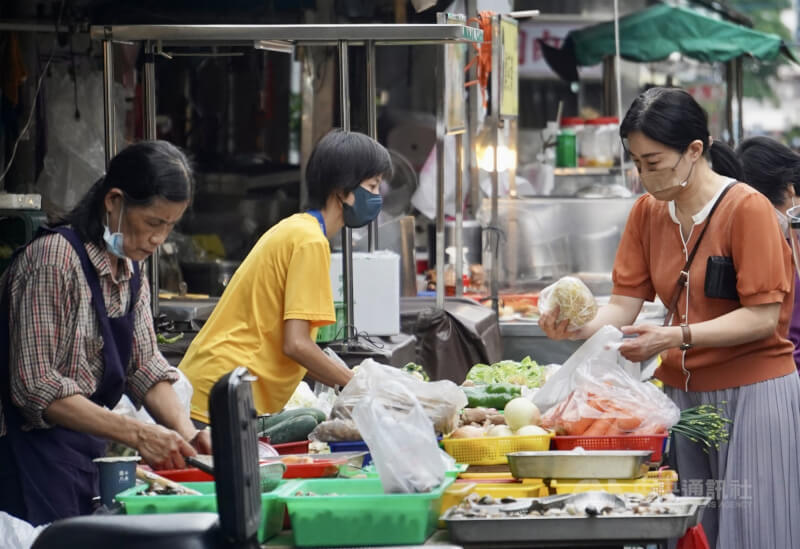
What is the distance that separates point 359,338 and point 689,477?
7.93ft

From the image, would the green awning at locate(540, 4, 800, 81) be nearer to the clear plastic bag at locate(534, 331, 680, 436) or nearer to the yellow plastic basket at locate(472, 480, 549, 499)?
the clear plastic bag at locate(534, 331, 680, 436)

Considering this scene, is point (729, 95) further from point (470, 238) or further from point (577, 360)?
point (577, 360)

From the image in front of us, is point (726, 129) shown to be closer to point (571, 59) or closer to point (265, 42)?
point (571, 59)

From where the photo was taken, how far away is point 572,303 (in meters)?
4.48

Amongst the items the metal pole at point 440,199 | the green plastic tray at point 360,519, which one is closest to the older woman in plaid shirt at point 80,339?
the green plastic tray at point 360,519

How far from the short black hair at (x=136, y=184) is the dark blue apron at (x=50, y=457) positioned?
6 centimetres

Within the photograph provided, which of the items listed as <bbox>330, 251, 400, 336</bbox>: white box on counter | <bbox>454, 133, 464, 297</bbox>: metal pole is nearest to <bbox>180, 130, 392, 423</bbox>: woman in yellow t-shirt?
<bbox>330, 251, 400, 336</bbox>: white box on counter

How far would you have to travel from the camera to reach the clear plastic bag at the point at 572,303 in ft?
14.7

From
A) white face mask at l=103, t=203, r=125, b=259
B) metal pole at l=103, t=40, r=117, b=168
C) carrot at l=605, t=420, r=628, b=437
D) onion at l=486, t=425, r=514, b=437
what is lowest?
onion at l=486, t=425, r=514, b=437

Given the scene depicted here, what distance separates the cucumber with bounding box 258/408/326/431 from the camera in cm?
430

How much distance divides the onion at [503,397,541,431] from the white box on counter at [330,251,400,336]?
2541mm

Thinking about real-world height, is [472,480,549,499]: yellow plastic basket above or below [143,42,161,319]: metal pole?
below

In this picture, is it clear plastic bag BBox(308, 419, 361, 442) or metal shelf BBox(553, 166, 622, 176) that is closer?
clear plastic bag BBox(308, 419, 361, 442)

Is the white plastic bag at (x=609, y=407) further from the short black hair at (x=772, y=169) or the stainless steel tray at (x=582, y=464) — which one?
the short black hair at (x=772, y=169)
